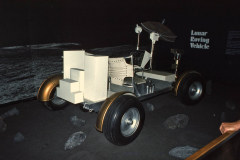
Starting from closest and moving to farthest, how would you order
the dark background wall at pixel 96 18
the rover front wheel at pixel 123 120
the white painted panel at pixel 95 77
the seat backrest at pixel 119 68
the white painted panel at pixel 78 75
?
the rover front wheel at pixel 123 120
the white painted panel at pixel 95 77
the white painted panel at pixel 78 75
the seat backrest at pixel 119 68
the dark background wall at pixel 96 18

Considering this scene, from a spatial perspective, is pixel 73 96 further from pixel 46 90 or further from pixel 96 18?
pixel 96 18

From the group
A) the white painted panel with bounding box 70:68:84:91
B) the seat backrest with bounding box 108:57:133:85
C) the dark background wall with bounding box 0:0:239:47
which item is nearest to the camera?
the white painted panel with bounding box 70:68:84:91

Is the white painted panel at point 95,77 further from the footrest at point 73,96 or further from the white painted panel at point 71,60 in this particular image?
the white painted panel at point 71,60

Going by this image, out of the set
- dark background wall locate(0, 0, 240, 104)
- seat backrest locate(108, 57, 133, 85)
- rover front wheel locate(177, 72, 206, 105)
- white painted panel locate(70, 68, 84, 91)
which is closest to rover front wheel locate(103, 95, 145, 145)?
seat backrest locate(108, 57, 133, 85)

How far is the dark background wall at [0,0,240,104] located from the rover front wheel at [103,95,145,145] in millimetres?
2839

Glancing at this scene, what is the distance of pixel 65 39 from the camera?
5.41 meters

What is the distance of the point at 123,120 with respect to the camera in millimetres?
3064

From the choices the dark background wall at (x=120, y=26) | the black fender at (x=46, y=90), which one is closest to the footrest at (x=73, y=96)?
the black fender at (x=46, y=90)

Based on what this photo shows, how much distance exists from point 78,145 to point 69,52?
1.42 meters

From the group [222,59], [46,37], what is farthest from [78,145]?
[222,59]

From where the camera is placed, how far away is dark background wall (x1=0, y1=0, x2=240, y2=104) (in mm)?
4699

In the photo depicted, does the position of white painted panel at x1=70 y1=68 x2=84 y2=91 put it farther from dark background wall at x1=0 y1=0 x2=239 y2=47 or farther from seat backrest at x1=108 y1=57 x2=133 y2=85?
dark background wall at x1=0 y1=0 x2=239 y2=47

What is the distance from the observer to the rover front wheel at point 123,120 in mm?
2828

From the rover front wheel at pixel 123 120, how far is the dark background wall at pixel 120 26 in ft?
9.31
